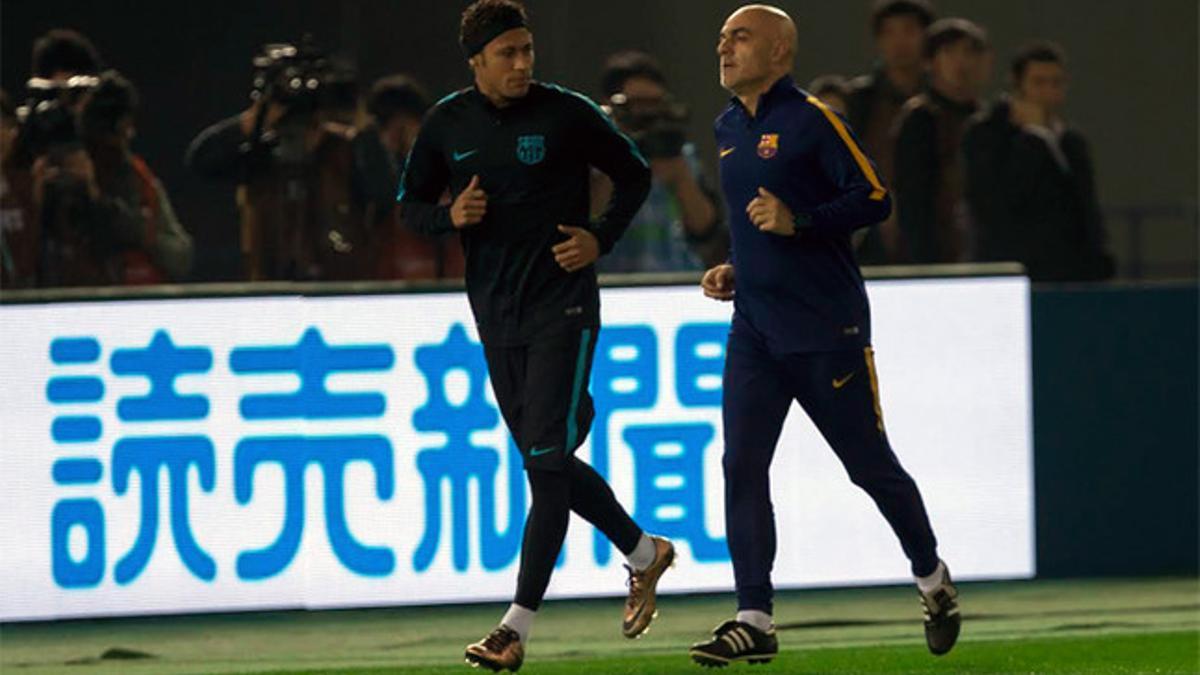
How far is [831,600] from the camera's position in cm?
1059

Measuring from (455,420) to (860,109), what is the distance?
6.59 ft

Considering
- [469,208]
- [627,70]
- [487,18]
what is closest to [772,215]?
[469,208]

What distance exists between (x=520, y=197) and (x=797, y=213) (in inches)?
32.5

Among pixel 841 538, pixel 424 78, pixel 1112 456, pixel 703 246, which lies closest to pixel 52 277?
pixel 424 78

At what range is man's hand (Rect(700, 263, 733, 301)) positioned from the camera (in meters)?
8.31

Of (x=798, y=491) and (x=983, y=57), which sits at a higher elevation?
(x=983, y=57)

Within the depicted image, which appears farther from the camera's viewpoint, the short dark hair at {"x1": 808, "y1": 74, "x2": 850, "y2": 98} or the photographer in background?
the photographer in background

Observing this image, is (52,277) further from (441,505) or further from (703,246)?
(703,246)

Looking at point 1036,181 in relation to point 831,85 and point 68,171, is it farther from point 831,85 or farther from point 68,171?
point 68,171

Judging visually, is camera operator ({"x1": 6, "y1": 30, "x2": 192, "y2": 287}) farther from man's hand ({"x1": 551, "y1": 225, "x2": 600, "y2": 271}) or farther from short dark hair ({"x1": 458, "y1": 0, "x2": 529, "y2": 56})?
man's hand ({"x1": 551, "y1": 225, "x2": 600, "y2": 271})

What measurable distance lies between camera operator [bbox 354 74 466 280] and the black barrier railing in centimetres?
7

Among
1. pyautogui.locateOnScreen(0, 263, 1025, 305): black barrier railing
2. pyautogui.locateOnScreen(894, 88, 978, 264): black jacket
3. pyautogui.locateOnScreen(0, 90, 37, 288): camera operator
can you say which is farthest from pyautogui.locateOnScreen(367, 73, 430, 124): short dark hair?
pyautogui.locateOnScreen(894, 88, 978, 264): black jacket

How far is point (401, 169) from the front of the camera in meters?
10.2

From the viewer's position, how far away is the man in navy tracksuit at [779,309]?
8.08 m
